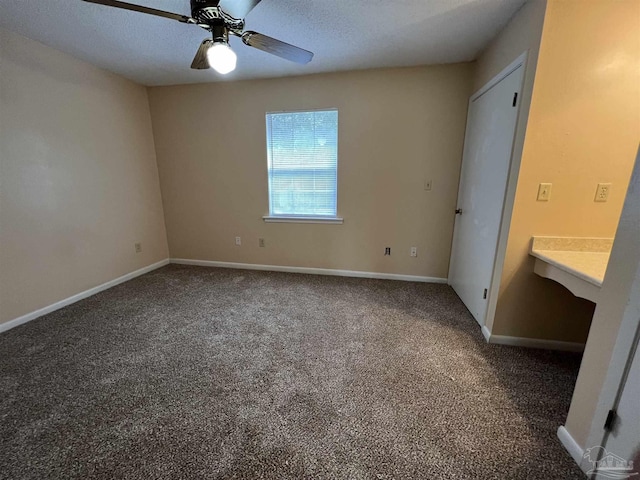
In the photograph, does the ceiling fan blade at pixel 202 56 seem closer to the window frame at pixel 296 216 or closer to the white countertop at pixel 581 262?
the window frame at pixel 296 216

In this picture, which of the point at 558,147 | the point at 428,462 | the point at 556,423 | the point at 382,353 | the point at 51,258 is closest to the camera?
the point at 428,462

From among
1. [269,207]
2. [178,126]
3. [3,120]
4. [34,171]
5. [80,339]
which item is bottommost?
[80,339]

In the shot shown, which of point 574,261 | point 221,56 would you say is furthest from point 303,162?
point 574,261

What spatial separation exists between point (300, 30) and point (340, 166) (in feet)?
4.45

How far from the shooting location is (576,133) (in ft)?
5.20

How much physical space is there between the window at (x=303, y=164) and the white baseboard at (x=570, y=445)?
Result: 8.19 ft

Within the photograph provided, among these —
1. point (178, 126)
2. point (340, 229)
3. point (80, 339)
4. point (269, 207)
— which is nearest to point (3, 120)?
point (178, 126)

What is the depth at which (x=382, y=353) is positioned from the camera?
1878 mm

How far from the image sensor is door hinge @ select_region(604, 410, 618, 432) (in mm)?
1015

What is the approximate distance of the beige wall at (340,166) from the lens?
2.84 m

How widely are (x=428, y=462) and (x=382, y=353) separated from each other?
2.45 ft

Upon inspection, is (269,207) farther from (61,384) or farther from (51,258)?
(61,384)

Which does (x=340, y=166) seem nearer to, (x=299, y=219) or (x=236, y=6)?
(x=299, y=219)

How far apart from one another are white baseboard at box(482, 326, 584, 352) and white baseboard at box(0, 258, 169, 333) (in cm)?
392
